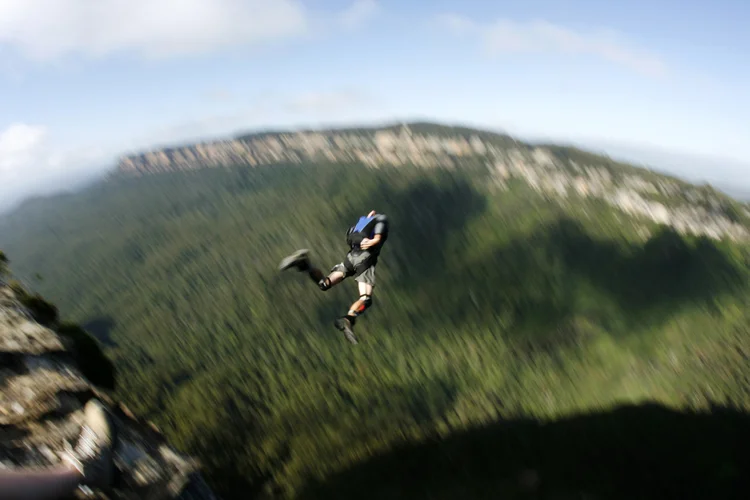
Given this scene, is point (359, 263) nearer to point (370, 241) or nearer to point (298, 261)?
point (370, 241)

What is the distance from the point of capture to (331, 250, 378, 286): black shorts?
1245 centimetres

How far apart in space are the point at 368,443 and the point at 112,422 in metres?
181

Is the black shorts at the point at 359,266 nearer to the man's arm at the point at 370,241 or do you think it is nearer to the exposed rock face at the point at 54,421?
the man's arm at the point at 370,241

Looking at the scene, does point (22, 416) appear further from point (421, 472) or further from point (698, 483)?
point (698, 483)

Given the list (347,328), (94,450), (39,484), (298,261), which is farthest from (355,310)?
(94,450)

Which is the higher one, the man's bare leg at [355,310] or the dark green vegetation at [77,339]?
the dark green vegetation at [77,339]

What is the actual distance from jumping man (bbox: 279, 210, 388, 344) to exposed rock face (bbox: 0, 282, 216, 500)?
814 cm

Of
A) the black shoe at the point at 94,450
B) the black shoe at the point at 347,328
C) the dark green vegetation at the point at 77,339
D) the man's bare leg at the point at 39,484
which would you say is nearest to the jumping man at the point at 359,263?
the black shoe at the point at 347,328

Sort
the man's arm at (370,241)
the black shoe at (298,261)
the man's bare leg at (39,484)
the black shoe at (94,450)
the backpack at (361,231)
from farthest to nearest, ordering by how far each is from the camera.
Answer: the black shoe at (94,450)
the backpack at (361,231)
the man's arm at (370,241)
the black shoe at (298,261)
the man's bare leg at (39,484)

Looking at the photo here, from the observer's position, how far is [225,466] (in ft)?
517

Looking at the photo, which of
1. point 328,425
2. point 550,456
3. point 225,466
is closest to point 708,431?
point 550,456

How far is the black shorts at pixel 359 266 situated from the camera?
40.9 feet

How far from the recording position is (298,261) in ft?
36.6

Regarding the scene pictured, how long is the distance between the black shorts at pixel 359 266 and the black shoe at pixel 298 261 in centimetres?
117
